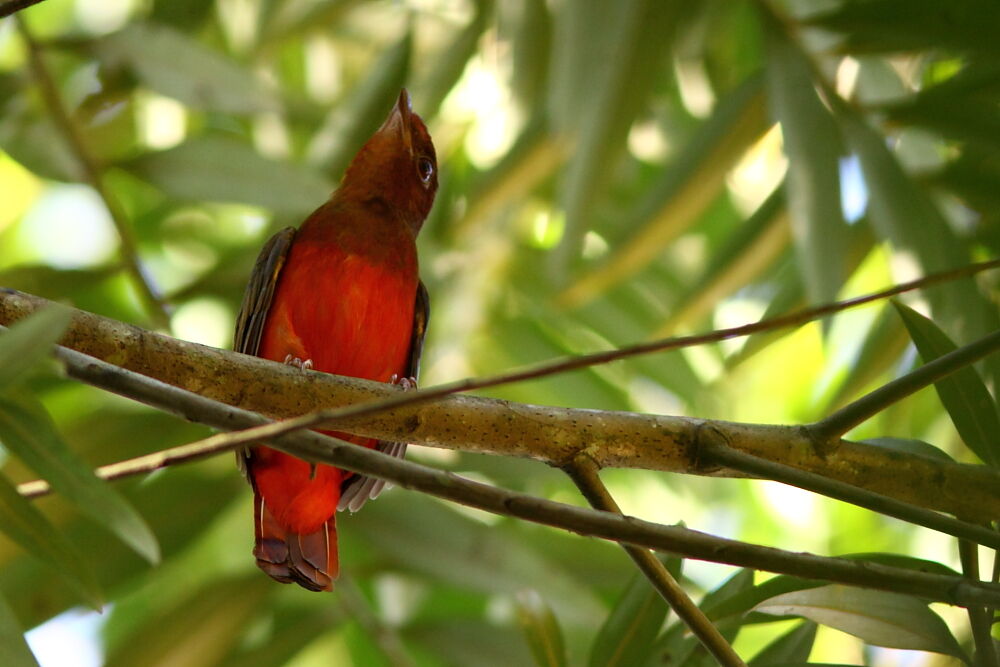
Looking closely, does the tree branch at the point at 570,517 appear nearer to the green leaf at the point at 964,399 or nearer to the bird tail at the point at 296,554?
the green leaf at the point at 964,399

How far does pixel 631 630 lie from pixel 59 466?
1284mm

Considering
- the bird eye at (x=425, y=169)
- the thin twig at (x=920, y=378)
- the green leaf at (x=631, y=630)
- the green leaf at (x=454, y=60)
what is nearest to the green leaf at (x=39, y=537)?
the green leaf at (x=631, y=630)

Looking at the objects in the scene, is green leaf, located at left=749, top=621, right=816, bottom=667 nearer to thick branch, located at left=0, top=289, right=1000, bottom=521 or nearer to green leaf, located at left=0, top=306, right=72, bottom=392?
thick branch, located at left=0, top=289, right=1000, bottom=521

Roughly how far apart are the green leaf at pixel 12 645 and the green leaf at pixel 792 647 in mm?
1470

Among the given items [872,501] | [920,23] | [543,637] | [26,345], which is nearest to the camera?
[26,345]

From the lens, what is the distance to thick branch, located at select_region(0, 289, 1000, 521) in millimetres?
2193

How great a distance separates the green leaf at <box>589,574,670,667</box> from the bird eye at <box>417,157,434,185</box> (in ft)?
9.08

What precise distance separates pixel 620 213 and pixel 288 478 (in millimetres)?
2198

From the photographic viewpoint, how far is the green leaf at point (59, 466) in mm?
1726

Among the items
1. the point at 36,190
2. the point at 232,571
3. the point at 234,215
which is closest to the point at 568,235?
the point at 232,571

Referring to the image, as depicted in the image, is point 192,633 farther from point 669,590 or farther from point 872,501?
point 872,501

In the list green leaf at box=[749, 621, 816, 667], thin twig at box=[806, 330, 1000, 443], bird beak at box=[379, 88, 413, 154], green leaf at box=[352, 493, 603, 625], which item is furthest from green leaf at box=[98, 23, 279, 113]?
thin twig at box=[806, 330, 1000, 443]

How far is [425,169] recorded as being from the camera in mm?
4918

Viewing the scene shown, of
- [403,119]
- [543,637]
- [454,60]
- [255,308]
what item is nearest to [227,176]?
[255,308]
